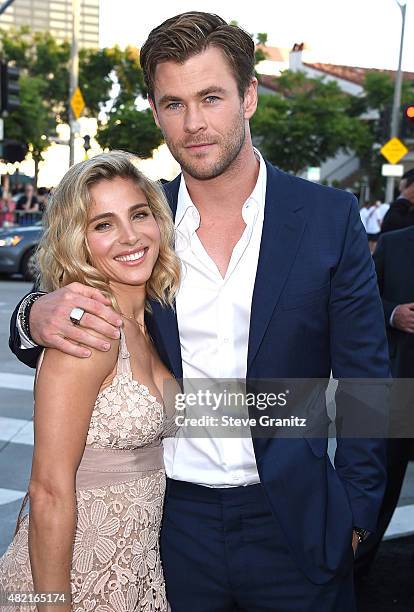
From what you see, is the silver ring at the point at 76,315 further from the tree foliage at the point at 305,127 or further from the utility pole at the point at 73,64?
the tree foliage at the point at 305,127

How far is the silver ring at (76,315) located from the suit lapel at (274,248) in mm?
505

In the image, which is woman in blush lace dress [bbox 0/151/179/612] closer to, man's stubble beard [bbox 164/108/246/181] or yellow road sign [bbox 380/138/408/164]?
man's stubble beard [bbox 164/108/246/181]

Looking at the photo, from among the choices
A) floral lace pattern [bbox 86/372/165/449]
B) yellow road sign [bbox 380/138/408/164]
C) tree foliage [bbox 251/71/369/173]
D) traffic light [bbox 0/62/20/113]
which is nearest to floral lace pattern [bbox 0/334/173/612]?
floral lace pattern [bbox 86/372/165/449]

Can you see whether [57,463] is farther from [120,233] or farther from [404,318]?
[404,318]

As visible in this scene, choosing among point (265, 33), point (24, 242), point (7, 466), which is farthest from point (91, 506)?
point (265, 33)

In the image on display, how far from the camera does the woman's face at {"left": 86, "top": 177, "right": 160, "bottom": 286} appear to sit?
2.54 m

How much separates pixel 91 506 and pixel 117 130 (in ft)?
136

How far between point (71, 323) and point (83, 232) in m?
0.33

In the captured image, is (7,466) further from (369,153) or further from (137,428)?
(369,153)

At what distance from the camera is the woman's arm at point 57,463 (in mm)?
2232

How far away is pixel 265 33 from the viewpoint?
1738 inches

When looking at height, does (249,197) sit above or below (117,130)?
above

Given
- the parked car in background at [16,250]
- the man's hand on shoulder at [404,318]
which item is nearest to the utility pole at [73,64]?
the parked car in background at [16,250]

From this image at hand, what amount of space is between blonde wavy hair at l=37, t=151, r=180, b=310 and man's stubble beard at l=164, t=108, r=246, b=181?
136 millimetres
